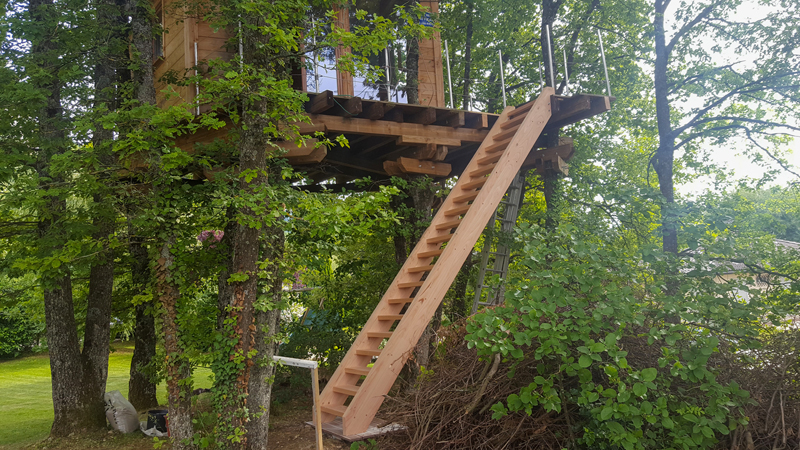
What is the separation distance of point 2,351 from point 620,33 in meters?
Result: 24.0

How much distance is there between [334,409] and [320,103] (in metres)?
4.09

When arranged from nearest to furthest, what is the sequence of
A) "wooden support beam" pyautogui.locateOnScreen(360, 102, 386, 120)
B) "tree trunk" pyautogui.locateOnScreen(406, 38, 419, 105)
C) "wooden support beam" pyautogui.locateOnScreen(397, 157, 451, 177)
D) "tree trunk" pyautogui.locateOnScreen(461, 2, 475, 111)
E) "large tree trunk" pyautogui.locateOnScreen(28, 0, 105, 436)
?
"large tree trunk" pyautogui.locateOnScreen(28, 0, 105, 436), "wooden support beam" pyautogui.locateOnScreen(360, 102, 386, 120), "wooden support beam" pyautogui.locateOnScreen(397, 157, 451, 177), "tree trunk" pyautogui.locateOnScreen(406, 38, 419, 105), "tree trunk" pyautogui.locateOnScreen(461, 2, 475, 111)

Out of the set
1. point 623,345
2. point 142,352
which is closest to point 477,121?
point 623,345

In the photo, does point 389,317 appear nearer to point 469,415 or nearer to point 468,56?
point 469,415

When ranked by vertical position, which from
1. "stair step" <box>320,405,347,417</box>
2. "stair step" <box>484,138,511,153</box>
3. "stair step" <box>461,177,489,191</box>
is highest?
"stair step" <box>484,138,511,153</box>

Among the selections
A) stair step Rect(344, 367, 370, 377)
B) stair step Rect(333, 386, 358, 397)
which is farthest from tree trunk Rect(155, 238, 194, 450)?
stair step Rect(344, 367, 370, 377)

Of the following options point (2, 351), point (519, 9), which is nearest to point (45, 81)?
point (519, 9)

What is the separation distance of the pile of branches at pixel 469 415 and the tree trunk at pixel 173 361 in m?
2.46

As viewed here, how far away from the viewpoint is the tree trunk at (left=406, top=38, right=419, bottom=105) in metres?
9.53

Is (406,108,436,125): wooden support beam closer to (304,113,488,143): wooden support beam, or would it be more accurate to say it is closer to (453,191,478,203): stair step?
(304,113,488,143): wooden support beam

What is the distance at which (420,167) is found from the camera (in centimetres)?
909

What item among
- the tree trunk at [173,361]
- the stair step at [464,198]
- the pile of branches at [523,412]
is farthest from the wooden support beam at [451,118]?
the tree trunk at [173,361]

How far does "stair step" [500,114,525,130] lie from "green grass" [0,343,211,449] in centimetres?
613

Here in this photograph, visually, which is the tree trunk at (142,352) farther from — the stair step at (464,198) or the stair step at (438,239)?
the stair step at (464,198)
